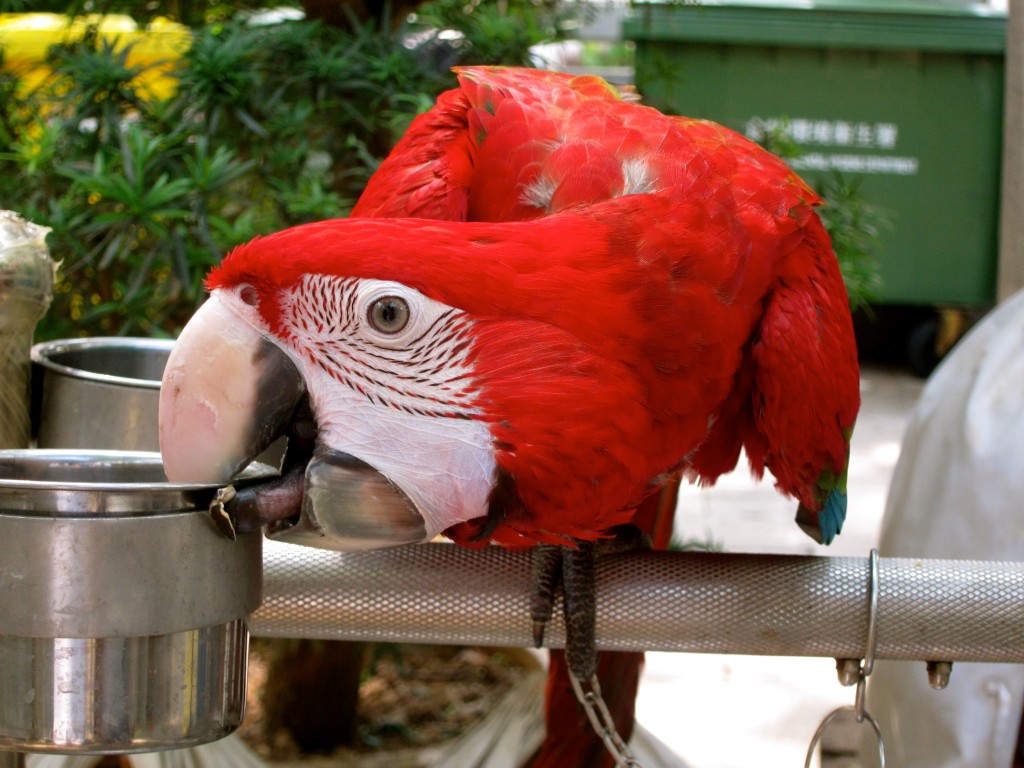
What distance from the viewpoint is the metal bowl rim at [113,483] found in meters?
0.76

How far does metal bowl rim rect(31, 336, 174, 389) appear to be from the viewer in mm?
1111

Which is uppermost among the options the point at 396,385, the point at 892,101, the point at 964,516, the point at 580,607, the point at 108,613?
the point at 892,101

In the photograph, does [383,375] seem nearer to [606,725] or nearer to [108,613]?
[108,613]

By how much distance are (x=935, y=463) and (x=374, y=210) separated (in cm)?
115

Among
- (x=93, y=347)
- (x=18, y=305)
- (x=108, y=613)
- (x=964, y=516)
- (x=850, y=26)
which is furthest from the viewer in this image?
(x=850, y=26)

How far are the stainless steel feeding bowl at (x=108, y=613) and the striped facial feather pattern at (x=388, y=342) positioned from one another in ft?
0.47

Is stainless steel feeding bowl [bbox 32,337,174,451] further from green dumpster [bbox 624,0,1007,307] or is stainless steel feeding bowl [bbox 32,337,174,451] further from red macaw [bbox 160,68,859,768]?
green dumpster [bbox 624,0,1007,307]

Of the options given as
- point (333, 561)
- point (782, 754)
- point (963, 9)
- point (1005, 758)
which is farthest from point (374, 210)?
point (963, 9)

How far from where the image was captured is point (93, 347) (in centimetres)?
129

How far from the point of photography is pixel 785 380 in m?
1.18

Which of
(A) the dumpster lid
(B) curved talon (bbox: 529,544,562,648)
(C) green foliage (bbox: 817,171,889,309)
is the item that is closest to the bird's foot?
(B) curved talon (bbox: 529,544,562,648)

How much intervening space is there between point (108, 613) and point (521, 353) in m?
0.36

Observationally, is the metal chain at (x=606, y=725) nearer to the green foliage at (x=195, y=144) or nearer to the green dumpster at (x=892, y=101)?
the green foliage at (x=195, y=144)

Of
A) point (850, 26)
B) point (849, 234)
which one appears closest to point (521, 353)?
point (849, 234)
